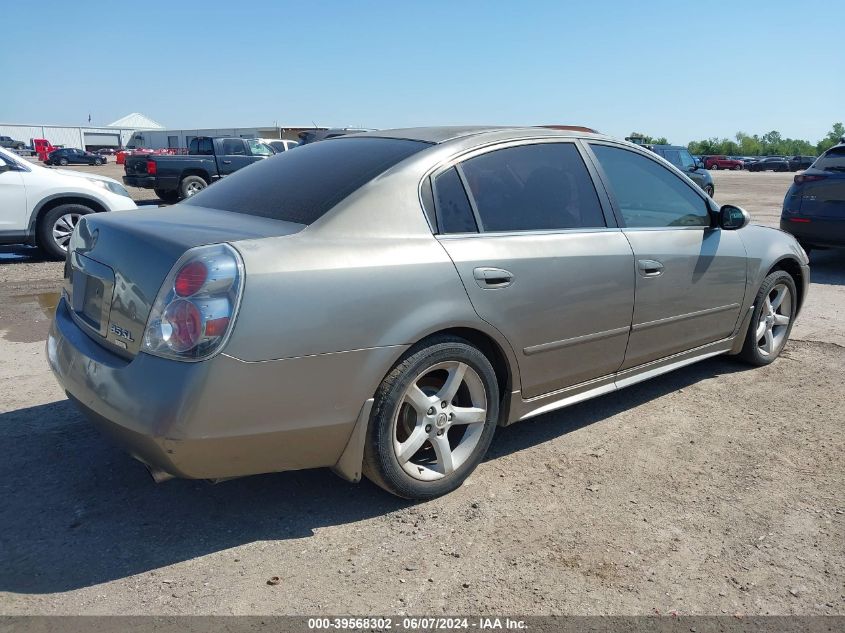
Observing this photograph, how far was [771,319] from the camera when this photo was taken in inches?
202

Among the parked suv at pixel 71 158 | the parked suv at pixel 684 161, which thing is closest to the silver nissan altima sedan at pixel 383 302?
the parked suv at pixel 684 161

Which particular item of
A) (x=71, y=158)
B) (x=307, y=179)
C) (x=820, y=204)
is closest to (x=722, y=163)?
(x=71, y=158)

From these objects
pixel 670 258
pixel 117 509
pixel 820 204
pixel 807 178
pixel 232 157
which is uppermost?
pixel 807 178

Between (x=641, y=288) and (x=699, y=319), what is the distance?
708 mm

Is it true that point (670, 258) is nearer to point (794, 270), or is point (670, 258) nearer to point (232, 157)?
point (794, 270)

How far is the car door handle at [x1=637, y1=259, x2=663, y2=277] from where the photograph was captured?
12.8ft

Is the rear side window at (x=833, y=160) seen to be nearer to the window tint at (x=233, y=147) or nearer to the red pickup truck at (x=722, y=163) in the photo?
the window tint at (x=233, y=147)

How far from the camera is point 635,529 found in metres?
3.02

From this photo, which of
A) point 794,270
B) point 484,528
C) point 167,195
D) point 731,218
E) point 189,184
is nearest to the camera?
point 484,528

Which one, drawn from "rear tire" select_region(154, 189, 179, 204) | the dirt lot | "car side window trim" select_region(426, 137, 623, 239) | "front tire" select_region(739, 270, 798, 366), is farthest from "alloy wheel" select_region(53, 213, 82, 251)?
"rear tire" select_region(154, 189, 179, 204)

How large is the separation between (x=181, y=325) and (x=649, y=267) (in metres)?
2.52

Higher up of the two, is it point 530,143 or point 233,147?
point 530,143

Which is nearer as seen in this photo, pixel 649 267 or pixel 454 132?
pixel 454 132

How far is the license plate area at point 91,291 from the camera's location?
9.46ft
